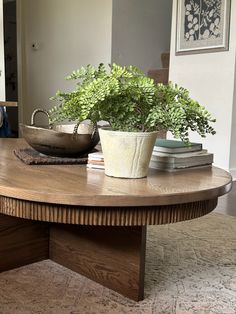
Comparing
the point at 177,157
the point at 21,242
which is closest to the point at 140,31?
the point at 21,242

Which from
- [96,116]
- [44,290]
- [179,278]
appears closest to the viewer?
[96,116]

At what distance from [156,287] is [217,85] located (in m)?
2.64

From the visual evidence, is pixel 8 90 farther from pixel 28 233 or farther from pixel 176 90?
pixel 176 90

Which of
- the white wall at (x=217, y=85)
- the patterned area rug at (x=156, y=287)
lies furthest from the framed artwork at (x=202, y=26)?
the patterned area rug at (x=156, y=287)

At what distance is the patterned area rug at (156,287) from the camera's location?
1.44 meters

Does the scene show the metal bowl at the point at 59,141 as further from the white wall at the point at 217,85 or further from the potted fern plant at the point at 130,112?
the white wall at the point at 217,85

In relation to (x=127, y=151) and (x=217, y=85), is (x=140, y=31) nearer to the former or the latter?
(x=217, y=85)

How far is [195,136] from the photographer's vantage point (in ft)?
13.2

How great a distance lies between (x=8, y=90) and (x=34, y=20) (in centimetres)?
156

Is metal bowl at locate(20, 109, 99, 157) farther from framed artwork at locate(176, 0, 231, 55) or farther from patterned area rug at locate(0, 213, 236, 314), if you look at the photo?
framed artwork at locate(176, 0, 231, 55)

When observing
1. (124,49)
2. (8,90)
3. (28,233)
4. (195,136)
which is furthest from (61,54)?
(28,233)

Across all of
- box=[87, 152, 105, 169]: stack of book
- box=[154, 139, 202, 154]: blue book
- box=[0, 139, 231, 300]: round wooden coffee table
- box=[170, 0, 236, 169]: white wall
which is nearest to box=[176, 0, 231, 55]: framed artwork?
box=[170, 0, 236, 169]: white wall

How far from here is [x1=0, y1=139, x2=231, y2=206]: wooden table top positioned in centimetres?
101

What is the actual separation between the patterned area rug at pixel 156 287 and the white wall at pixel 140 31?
11.7 ft
